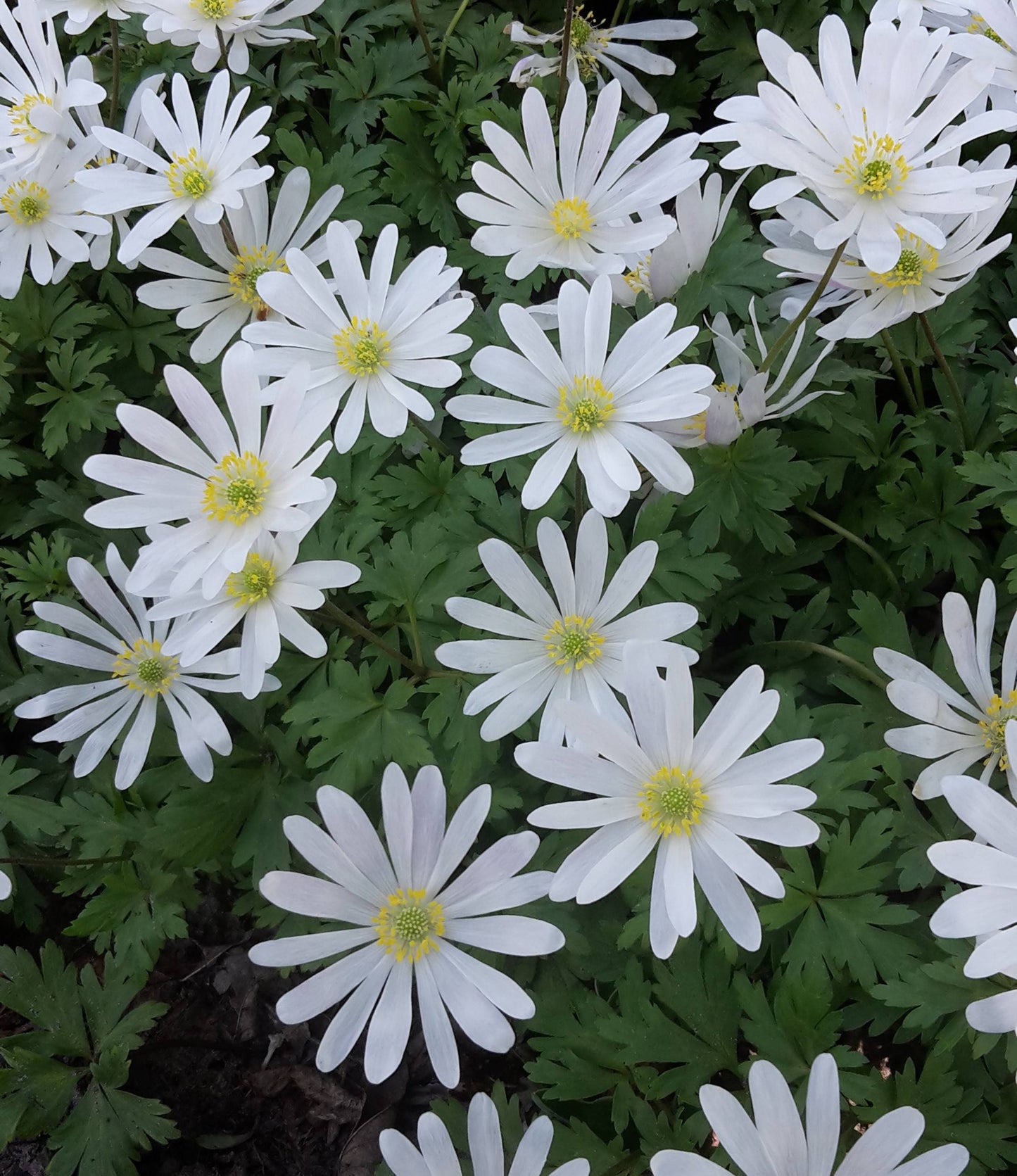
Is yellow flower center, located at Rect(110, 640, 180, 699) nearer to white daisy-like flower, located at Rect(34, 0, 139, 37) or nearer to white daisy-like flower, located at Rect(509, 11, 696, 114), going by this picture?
white daisy-like flower, located at Rect(34, 0, 139, 37)

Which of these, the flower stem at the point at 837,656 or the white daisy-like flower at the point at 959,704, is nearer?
the white daisy-like flower at the point at 959,704

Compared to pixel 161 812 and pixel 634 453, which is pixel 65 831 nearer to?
pixel 161 812

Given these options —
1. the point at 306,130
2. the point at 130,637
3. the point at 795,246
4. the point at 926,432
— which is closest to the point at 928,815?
the point at 926,432

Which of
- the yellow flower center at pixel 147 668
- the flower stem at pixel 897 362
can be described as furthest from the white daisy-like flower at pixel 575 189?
the yellow flower center at pixel 147 668

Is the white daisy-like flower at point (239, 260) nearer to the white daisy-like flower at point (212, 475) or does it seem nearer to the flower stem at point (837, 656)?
the white daisy-like flower at point (212, 475)

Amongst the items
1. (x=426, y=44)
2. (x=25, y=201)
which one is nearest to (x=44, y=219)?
(x=25, y=201)

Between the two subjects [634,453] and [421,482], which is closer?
[634,453]

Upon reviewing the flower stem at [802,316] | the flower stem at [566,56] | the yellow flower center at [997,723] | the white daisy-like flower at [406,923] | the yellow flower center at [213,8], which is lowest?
the white daisy-like flower at [406,923]
